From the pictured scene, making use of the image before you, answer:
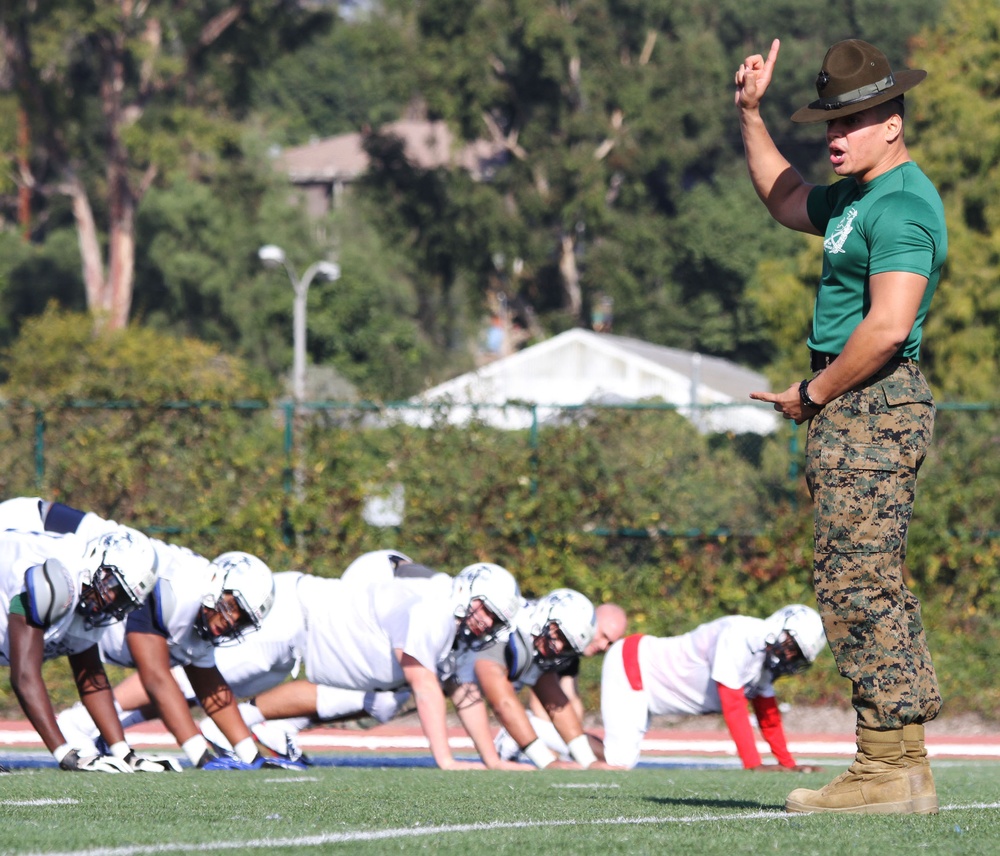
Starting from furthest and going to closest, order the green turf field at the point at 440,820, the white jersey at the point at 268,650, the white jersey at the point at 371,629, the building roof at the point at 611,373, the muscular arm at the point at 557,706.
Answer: the building roof at the point at 611,373, the muscular arm at the point at 557,706, the white jersey at the point at 268,650, the white jersey at the point at 371,629, the green turf field at the point at 440,820

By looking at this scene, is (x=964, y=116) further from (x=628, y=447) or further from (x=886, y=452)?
(x=886, y=452)

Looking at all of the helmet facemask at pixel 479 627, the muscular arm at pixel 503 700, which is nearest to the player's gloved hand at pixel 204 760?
the helmet facemask at pixel 479 627

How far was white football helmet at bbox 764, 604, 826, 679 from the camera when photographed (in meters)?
9.12

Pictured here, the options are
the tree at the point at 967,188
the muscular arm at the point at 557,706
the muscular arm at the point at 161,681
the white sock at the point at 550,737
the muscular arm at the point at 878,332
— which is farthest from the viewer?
the tree at the point at 967,188

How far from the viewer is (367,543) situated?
1402cm

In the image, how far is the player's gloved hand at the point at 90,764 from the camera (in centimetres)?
707

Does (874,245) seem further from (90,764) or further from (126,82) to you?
(126,82)

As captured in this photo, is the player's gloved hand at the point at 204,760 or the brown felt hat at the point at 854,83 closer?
the brown felt hat at the point at 854,83

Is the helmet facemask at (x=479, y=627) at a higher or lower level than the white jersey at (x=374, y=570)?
lower

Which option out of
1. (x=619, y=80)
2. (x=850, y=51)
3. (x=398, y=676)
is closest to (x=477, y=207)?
(x=619, y=80)

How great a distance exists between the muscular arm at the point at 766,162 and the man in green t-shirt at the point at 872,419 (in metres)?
0.32

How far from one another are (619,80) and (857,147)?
37459mm

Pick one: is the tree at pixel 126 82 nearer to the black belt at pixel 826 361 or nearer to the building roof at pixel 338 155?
the building roof at pixel 338 155

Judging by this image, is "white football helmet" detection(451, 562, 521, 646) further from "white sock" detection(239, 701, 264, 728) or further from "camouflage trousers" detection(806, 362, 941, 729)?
"camouflage trousers" detection(806, 362, 941, 729)
